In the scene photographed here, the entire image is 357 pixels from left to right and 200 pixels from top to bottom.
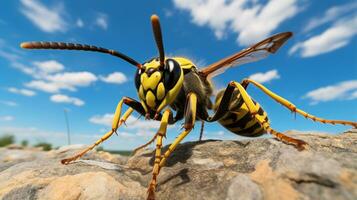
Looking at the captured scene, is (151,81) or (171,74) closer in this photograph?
(151,81)

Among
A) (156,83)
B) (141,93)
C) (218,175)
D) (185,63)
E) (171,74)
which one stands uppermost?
(185,63)

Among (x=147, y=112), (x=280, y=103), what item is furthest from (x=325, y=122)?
(x=147, y=112)

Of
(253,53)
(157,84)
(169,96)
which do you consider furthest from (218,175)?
(253,53)

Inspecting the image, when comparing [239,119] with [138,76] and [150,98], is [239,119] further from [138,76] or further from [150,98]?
[138,76]

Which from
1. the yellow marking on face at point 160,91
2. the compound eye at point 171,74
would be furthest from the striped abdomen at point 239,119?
the yellow marking on face at point 160,91

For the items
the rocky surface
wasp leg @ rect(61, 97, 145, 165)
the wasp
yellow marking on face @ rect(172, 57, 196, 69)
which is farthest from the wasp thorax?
the rocky surface

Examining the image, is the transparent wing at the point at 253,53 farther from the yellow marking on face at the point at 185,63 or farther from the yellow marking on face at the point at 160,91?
the yellow marking on face at the point at 160,91
